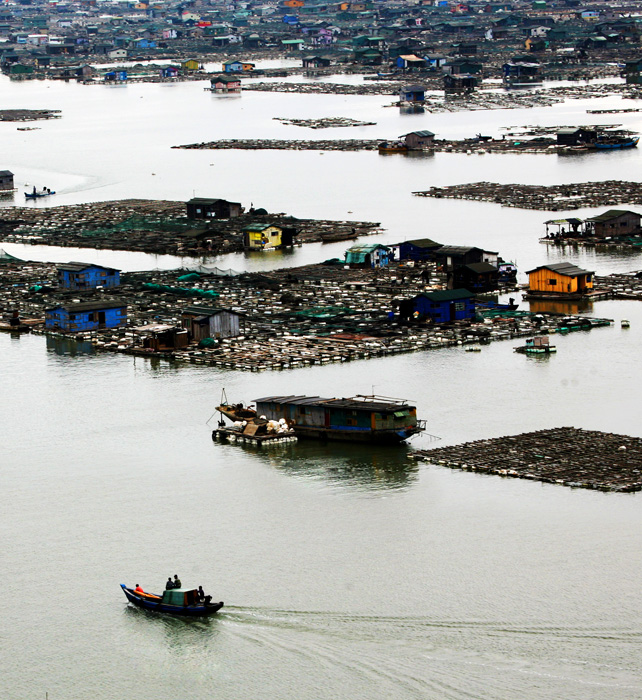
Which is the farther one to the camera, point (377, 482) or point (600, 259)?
point (600, 259)

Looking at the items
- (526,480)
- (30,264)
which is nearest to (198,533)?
(526,480)

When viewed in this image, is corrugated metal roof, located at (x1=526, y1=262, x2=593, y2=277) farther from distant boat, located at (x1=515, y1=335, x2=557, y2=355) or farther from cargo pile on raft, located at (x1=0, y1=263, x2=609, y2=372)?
distant boat, located at (x1=515, y1=335, x2=557, y2=355)

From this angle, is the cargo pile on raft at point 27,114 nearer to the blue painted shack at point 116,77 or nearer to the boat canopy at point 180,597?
the blue painted shack at point 116,77

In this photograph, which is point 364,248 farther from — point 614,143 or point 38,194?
point 614,143

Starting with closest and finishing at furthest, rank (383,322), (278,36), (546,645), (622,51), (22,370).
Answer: (546,645) → (22,370) → (383,322) → (622,51) → (278,36)

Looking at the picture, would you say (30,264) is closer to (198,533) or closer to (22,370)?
(22,370)

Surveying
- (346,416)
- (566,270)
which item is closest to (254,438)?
(346,416)

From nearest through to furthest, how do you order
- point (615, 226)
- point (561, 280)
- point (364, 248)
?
point (561, 280)
point (364, 248)
point (615, 226)

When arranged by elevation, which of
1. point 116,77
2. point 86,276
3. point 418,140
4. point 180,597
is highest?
point 116,77
